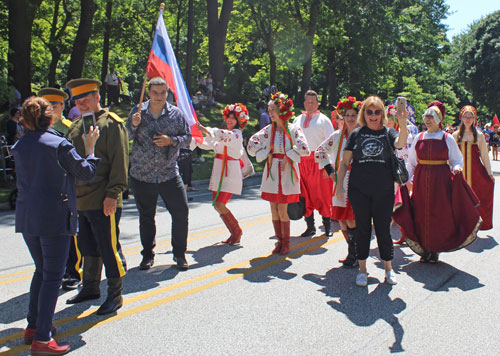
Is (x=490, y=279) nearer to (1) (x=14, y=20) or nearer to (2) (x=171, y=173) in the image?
(2) (x=171, y=173)

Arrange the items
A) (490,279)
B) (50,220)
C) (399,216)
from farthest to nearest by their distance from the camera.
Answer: (399,216) < (490,279) < (50,220)

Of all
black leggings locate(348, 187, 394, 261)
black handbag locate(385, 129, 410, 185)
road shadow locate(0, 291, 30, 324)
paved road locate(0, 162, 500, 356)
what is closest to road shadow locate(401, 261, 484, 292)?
paved road locate(0, 162, 500, 356)

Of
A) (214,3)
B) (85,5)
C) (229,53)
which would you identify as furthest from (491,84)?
(85,5)

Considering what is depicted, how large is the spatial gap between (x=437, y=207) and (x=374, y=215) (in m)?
1.28

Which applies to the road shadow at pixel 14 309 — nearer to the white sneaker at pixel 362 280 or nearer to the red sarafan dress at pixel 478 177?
the white sneaker at pixel 362 280

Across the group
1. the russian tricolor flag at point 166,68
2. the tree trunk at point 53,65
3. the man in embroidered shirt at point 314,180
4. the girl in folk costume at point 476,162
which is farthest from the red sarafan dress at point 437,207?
the tree trunk at point 53,65

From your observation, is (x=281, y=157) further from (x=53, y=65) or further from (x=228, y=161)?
(x=53, y=65)

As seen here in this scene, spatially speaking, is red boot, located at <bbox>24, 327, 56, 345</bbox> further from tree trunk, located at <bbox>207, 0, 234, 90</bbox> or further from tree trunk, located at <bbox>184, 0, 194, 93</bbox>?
tree trunk, located at <bbox>207, 0, 234, 90</bbox>

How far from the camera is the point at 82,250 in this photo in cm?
492

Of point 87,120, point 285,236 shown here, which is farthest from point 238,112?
point 87,120

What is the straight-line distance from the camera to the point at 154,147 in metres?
5.80

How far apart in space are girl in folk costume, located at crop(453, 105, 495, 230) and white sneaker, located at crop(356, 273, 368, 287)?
3535 mm

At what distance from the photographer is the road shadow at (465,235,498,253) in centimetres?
732

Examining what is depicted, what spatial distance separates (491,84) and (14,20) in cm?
4697
